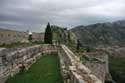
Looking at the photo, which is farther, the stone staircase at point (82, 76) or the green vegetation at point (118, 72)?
the green vegetation at point (118, 72)

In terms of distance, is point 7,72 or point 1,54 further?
point 7,72

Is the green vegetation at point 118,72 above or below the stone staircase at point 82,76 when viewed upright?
below

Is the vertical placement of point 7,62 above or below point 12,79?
above

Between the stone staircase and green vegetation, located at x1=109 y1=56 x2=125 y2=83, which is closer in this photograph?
the stone staircase

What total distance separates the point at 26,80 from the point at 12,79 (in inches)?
21.4

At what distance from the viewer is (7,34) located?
27.3 metres

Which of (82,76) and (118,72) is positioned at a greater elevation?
(82,76)

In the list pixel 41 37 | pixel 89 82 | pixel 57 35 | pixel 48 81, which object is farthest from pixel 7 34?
pixel 57 35

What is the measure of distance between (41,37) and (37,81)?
61.5 meters

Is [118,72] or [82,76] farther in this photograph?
[118,72]

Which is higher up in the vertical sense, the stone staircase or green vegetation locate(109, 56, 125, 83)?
the stone staircase

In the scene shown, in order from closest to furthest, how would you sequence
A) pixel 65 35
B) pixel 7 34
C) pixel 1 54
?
pixel 1 54 < pixel 7 34 < pixel 65 35

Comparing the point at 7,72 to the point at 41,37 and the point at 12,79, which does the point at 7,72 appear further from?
the point at 41,37

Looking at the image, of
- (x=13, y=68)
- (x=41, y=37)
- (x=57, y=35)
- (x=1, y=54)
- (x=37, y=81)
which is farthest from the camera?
(x=57, y=35)
